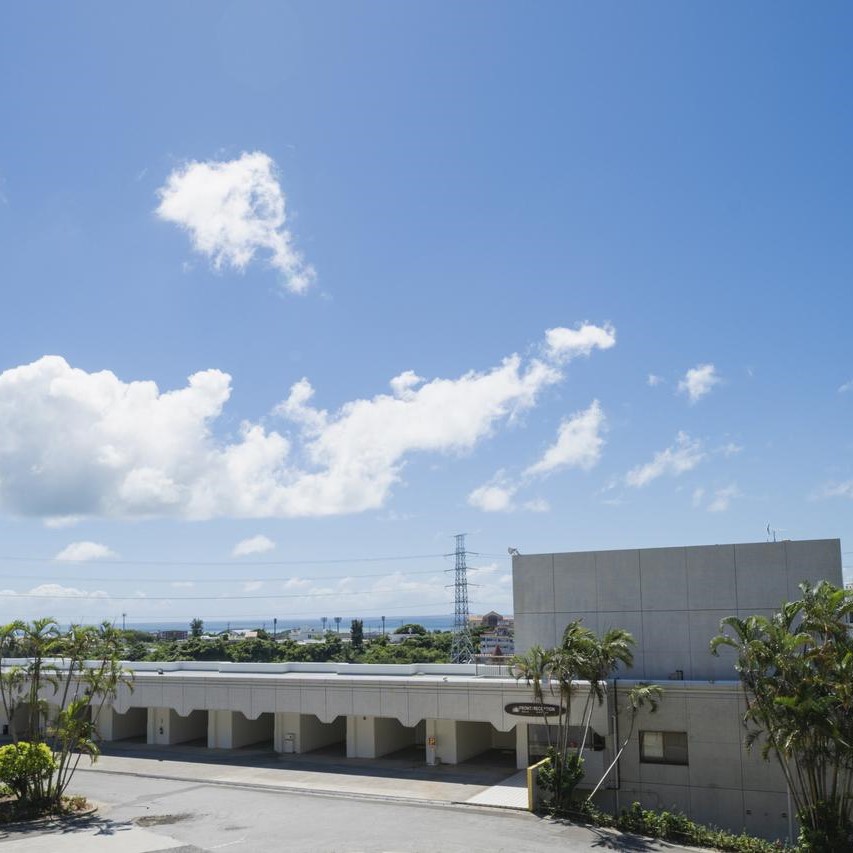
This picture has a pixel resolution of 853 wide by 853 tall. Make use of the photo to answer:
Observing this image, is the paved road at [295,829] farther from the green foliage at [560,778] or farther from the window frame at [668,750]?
the window frame at [668,750]

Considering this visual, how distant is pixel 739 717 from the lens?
105 feet

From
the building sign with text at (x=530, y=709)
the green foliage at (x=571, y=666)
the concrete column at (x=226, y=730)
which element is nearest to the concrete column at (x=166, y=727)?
the concrete column at (x=226, y=730)

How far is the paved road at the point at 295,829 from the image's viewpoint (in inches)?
1024

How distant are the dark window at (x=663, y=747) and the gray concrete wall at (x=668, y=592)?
113 inches

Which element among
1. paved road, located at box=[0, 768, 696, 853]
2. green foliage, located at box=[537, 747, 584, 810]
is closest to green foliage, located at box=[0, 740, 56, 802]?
paved road, located at box=[0, 768, 696, 853]

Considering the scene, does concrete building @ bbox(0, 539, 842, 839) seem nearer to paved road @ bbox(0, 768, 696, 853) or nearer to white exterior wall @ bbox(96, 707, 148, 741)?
white exterior wall @ bbox(96, 707, 148, 741)

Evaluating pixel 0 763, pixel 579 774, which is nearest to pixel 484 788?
pixel 579 774

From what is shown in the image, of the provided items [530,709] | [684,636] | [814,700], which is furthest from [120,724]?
[814,700]

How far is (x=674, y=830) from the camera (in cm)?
2820

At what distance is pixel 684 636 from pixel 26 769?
88.6ft

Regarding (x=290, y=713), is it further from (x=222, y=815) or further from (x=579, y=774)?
(x=579, y=774)

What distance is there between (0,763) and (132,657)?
84.7 metres

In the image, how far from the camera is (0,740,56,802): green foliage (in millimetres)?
30266

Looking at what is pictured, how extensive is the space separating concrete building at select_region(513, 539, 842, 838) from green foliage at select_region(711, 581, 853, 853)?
13.6 feet
